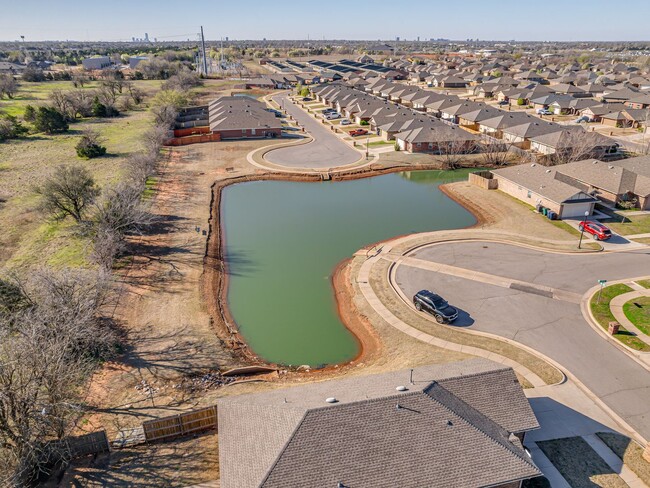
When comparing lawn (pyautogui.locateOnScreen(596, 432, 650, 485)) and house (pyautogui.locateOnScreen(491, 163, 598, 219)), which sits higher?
house (pyautogui.locateOnScreen(491, 163, 598, 219))

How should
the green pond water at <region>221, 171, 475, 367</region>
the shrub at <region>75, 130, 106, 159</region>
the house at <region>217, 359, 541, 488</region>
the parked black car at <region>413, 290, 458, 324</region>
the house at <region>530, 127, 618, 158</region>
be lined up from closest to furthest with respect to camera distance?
the house at <region>217, 359, 541, 488</region>, the parked black car at <region>413, 290, 458, 324</region>, the green pond water at <region>221, 171, 475, 367</region>, the house at <region>530, 127, 618, 158</region>, the shrub at <region>75, 130, 106, 159</region>

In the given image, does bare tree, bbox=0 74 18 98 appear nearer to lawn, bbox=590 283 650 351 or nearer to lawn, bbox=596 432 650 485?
lawn, bbox=590 283 650 351

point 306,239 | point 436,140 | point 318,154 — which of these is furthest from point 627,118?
point 306,239

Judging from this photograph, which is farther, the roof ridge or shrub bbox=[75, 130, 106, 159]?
shrub bbox=[75, 130, 106, 159]

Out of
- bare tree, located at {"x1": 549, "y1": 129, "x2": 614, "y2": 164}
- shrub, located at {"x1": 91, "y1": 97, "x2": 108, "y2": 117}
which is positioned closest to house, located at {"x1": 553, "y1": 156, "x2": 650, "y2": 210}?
bare tree, located at {"x1": 549, "y1": 129, "x2": 614, "y2": 164}

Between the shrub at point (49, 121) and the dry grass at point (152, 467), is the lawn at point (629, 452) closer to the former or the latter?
the dry grass at point (152, 467)

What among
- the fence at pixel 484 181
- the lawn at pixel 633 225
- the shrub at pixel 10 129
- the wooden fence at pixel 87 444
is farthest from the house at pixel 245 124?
the wooden fence at pixel 87 444

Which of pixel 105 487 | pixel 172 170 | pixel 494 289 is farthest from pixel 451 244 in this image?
pixel 172 170
